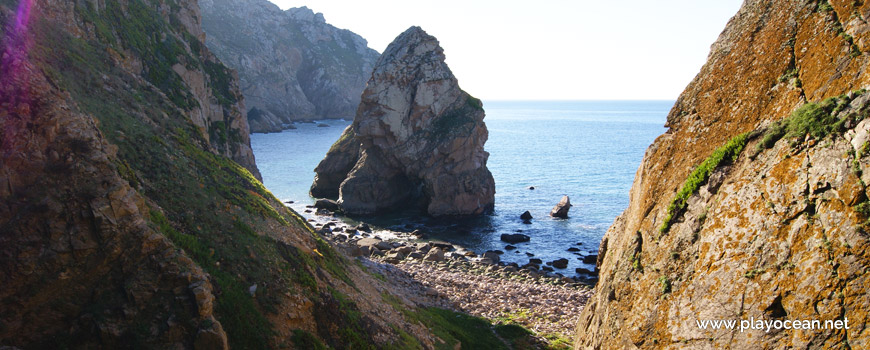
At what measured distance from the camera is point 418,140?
204 ft

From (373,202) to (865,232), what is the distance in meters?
55.2

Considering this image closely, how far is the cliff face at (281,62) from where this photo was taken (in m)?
154

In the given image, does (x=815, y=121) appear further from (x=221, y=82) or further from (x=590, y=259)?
(x=221, y=82)

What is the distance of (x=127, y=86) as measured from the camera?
22.0 meters

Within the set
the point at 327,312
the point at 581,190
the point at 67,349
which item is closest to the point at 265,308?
the point at 327,312

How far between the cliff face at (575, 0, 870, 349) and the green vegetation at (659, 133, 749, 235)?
0.03 meters

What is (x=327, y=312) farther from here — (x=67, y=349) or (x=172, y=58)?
(x=172, y=58)

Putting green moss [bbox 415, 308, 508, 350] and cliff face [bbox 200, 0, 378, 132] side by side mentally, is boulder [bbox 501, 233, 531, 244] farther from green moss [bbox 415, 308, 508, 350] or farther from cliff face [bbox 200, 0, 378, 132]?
cliff face [bbox 200, 0, 378, 132]

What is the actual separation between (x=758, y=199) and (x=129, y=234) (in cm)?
1562

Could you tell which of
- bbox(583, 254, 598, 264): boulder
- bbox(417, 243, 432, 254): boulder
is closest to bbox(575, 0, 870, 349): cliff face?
bbox(583, 254, 598, 264): boulder

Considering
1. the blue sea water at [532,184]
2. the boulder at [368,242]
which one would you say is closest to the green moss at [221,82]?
the boulder at [368,242]

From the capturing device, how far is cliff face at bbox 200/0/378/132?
506ft

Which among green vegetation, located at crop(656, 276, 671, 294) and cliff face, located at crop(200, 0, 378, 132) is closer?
green vegetation, located at crop(656, 276, 671, 294)

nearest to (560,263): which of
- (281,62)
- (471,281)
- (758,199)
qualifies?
(471,281)
